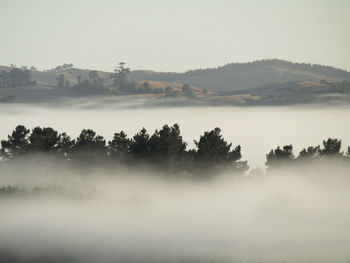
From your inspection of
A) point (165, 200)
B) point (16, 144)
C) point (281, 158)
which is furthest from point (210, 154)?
point (16, 144)

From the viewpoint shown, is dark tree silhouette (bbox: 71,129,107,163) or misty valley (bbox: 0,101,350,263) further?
dark tree silhouette (bbox: 71,129,107,163)

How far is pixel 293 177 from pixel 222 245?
21006 mm

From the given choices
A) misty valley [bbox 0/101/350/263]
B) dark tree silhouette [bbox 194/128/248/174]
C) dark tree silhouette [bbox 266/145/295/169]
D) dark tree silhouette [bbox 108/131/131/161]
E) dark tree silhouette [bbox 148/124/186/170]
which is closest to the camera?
misty valley [bbox 0/101/350/263]

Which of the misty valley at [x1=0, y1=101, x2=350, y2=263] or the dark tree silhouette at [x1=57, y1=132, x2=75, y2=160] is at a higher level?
the dark tree silhouette at [x1=57, y1=132, x2=75, y2=160]

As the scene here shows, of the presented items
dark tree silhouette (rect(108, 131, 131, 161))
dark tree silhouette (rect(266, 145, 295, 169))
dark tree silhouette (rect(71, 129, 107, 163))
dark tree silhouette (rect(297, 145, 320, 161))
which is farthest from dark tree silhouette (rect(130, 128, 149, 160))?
dark tree silhouette (rect(297, 145, 320, 161))

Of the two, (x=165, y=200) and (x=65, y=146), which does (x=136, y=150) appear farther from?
(x=65, y=146)

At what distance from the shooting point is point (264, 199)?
138 meters

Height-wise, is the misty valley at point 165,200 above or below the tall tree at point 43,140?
below

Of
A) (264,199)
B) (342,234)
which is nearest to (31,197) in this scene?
(264,199)

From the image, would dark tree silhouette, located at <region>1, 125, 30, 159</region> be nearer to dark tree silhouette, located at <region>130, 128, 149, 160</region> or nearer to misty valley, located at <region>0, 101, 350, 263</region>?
misty valley, located at <region>0, 101, 350, 263</region>

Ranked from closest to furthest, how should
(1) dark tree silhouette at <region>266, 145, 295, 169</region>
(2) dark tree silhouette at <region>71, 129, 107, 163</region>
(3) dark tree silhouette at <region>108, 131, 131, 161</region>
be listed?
(2) dark tree silhouette at <region>71, 129, 107, 163</region> < (3) dark tree silhouette at <region>108, 131, 131, 161</region> < (1) dark tree silhouette at <region>266, 145, 295, 169</region>

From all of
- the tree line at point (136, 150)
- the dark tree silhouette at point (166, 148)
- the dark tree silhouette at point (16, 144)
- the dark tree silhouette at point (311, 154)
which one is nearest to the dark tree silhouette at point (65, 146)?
the tree line at point (136, 150)

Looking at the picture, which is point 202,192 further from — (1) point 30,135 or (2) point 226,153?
(1) point 30,135

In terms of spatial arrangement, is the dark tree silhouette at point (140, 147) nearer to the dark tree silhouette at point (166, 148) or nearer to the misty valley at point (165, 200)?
the misty valley at point (165, 200)
